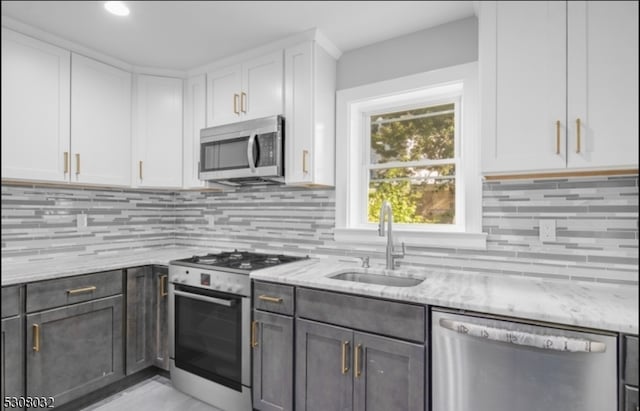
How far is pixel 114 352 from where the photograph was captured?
7.16 ft

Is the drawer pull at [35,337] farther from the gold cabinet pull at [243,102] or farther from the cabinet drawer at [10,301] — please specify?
the gold cabinet pull at [243,102]

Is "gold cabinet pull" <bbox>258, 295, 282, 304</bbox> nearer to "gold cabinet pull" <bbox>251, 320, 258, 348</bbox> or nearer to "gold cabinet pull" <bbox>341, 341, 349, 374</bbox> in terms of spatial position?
"gold cabinet pull" <bbox>251, 320, 258, 348</bbox>

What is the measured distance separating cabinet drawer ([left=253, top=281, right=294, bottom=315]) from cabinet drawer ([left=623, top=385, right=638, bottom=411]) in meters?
1.29

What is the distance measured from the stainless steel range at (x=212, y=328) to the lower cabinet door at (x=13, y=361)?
2.39 feet

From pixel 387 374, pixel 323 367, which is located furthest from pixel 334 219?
pixel 387 374

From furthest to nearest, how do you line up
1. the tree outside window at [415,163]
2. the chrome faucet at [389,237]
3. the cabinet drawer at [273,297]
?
the tree outside window at [415,163], the chrome faucet at [389,237], the cabinet drawer at [273,297]

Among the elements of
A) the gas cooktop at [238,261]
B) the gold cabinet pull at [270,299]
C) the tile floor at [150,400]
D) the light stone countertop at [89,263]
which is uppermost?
the gas cooktop at [238,261]

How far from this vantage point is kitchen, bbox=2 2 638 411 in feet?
4.45

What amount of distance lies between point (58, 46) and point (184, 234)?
161 cm

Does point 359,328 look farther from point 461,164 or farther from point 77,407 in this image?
point 77,407

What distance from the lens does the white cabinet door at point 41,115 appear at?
6.11 feet

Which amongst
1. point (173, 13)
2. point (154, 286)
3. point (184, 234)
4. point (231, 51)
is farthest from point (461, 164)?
point (184, 234)

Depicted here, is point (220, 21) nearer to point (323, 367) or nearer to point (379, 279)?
point (379, 279)

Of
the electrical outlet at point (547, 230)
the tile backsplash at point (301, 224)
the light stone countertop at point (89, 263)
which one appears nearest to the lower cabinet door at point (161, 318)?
the light stone countertop at point (89, 263)
